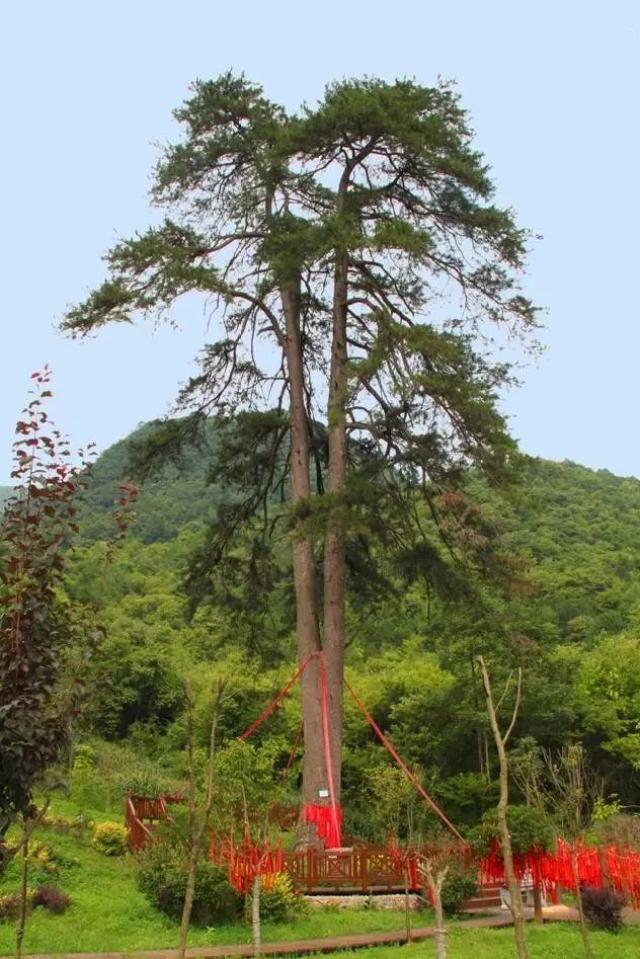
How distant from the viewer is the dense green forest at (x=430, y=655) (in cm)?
1923

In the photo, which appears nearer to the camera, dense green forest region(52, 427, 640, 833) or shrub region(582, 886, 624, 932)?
shrub region(582, 886, 624, 932)

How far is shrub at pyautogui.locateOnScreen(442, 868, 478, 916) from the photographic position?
1373cm

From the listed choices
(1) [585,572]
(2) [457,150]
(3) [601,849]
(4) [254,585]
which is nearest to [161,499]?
(1) [585,572]

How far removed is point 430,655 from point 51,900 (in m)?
20.8

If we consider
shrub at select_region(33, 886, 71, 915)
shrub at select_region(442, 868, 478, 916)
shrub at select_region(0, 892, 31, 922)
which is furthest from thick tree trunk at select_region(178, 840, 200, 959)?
shrub at select_region(442, 868, 478, 916)

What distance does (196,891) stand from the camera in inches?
477

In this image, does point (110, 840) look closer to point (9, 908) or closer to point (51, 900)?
point (51, 900)

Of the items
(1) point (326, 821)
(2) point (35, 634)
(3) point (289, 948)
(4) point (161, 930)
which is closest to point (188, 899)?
(2) point (35, 634)

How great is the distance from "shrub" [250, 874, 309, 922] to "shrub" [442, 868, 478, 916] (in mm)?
2018

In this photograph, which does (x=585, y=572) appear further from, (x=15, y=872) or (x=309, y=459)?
(x=15, y=872)

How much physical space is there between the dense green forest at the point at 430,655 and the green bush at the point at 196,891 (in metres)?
2.08

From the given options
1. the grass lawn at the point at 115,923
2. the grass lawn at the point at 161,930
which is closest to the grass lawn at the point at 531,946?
the grass lawn at the point at 161,930

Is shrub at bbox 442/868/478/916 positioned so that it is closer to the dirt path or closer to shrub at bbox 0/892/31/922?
the dirt path

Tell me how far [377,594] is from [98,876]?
7211mm
